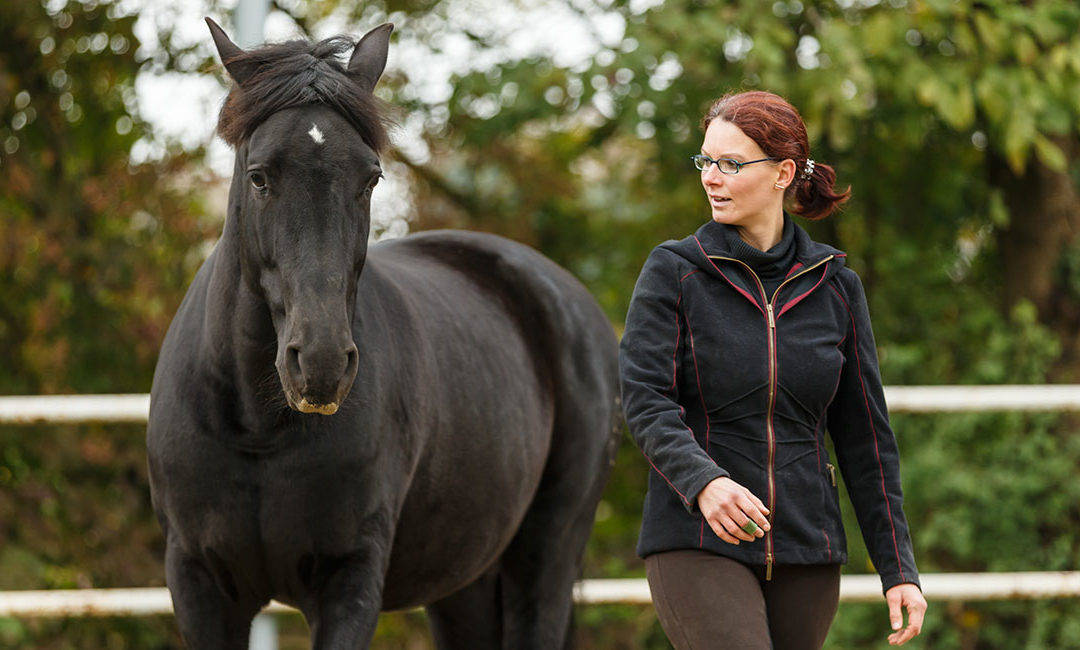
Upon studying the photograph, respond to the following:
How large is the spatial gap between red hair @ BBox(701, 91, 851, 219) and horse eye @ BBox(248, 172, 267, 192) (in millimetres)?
959

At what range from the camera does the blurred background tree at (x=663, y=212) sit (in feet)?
18.4

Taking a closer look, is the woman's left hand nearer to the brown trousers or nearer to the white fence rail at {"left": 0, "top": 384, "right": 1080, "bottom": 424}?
the brown trousers

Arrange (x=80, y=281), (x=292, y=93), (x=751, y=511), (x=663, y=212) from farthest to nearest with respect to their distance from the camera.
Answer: (x=663, y=212) → (x=80, y=281) → (x=292, y=93) → (x=751, y=511)

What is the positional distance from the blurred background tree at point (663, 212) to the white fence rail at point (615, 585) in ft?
2.16

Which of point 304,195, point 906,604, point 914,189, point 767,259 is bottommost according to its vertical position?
point 914,189

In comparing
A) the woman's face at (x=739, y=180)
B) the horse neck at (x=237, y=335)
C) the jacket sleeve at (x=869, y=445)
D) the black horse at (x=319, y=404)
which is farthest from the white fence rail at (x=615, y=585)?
the woman's face at (x=739, y=180)

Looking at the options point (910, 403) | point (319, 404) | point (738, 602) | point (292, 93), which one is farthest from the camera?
point (910, 403)

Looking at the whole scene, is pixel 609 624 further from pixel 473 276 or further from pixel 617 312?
pixel 473 276

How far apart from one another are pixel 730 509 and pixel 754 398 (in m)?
0.32

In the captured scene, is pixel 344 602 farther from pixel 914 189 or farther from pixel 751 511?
pixel 914 189

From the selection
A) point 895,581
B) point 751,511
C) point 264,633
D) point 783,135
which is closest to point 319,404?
point 751,511

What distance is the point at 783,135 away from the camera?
2.53 metres

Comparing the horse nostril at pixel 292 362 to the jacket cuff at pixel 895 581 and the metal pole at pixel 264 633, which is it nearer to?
the jacket cuff at pixel 895 581

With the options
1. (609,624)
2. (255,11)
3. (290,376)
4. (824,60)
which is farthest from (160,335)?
(290,376)
